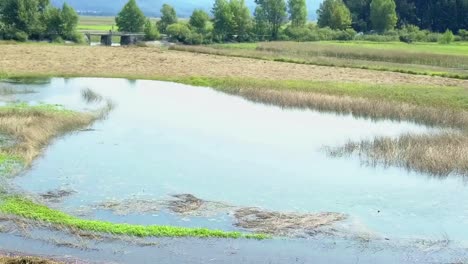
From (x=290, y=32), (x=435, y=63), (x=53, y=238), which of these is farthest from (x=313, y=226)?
(x=290, y=32)

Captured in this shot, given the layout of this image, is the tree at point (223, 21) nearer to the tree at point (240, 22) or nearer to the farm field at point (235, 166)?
the tree at point (240, 22)

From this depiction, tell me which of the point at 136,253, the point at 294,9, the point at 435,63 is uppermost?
the point at 294,9

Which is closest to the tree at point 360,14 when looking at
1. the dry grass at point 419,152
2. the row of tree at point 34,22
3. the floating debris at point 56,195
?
the row of tree at point 34,22

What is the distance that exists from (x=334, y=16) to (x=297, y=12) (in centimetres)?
542

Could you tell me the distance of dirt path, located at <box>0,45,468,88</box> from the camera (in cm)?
4134

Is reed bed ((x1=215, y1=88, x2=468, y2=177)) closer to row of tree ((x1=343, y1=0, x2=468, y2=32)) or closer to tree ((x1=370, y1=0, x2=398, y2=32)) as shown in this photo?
tree ((x1=370, y1=0, x2=398, y2=32))

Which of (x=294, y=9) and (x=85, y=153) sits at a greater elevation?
(x=294, y=9)

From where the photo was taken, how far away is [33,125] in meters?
23.0

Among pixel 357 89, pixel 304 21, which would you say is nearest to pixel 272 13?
pixel 304 21

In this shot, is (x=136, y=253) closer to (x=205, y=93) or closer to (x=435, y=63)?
(x=205, y=93)

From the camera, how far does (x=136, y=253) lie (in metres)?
12.8

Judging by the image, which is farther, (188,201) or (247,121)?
(247,121)

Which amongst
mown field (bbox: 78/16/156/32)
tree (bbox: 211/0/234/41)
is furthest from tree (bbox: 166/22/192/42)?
mown field (bbox: 78/16/156/32)

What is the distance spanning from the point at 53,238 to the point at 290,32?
72.8 meters
